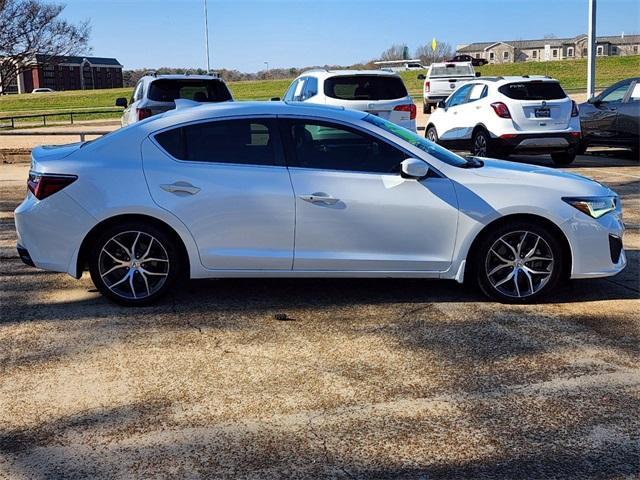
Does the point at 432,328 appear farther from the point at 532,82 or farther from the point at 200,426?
the point at 532,82

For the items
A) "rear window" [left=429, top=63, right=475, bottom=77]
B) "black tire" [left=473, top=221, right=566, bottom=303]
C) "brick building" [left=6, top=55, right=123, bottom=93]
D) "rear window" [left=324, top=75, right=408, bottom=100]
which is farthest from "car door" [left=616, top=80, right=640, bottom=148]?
"brick building" [left=6, top=55, right=123, bottom=93]

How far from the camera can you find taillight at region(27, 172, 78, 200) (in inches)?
211

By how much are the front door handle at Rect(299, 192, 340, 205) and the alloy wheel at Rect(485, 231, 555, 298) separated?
1235 mm

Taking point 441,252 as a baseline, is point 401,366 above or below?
below

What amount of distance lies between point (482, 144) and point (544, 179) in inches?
334

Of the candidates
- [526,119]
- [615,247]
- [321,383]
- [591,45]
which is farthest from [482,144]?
[321,383]

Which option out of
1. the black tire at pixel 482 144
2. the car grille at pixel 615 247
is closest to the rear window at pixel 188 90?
the black tire at pixel 482 144

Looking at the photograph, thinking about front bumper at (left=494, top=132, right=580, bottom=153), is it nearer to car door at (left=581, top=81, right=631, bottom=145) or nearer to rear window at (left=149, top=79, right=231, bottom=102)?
car door at (left=581, top=81, right=631, bottom=145)

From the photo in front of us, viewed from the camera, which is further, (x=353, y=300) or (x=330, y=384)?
(x=353, y=300)

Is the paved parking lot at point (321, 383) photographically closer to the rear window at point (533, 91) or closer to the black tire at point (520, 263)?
the black tire at point (520, 263)

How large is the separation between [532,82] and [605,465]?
1117 centimetres

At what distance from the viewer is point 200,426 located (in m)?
3.64

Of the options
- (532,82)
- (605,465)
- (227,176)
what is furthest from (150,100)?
(605,465)

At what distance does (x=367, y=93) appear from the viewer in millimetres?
12289
